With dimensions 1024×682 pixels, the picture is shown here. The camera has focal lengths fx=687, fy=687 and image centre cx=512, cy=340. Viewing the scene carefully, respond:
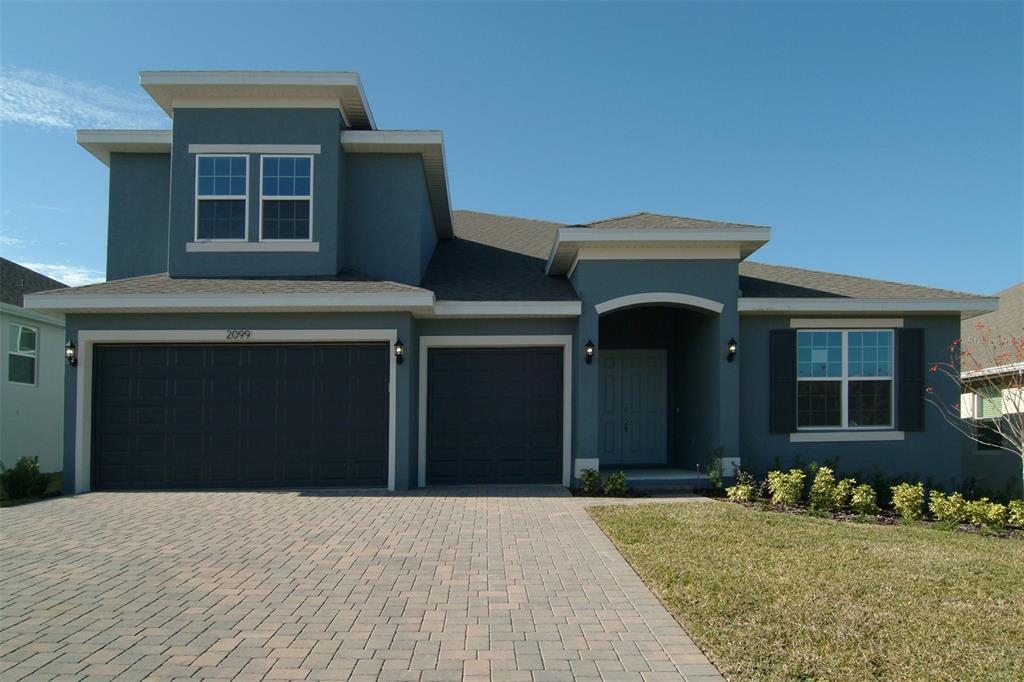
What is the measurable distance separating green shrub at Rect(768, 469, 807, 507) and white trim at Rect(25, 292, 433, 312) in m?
6.31

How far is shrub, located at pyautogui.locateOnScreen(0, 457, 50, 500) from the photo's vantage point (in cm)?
1097

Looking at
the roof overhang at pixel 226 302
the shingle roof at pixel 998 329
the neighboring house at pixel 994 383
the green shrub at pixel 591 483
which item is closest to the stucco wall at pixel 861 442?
the neighboring house at pixel 994 383

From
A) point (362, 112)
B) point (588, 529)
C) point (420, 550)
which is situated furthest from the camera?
point (362, 112)

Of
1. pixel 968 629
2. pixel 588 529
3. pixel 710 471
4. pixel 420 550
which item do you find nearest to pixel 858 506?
pixel 710 471

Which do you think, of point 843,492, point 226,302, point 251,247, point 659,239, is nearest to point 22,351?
point 251,247

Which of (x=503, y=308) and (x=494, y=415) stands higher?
(x=503, y=308)

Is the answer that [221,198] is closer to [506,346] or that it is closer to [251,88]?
[251,88]

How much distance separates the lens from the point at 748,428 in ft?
40.6

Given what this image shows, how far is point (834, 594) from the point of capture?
5922 millimetres

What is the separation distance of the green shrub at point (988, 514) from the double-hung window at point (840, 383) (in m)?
2.60

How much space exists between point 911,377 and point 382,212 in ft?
33.9

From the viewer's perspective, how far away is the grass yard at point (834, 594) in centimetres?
456

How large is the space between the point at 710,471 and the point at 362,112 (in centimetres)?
919

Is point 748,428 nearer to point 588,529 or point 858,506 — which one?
point 858,506
